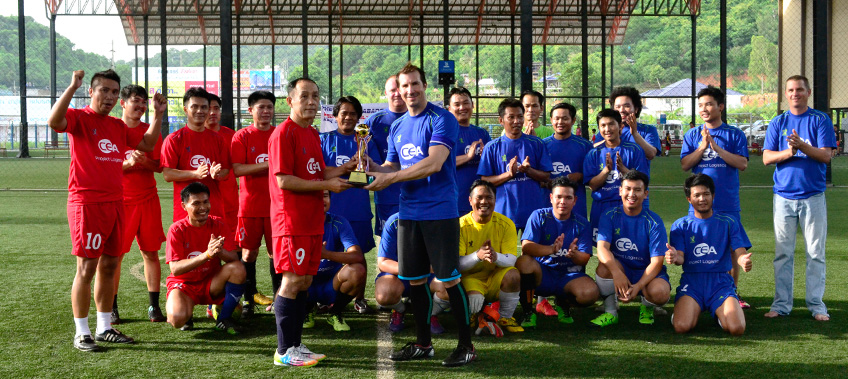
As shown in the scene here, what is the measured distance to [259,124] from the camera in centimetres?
639

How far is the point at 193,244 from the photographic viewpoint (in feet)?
18.7

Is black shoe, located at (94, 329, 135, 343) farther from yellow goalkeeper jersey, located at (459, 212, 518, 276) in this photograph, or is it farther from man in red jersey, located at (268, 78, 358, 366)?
yellow goalkeeper jersey, located at (459, 212, 518, 276)

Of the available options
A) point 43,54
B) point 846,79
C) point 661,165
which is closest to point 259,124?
point 661,165

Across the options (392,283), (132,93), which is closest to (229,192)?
(132,93)

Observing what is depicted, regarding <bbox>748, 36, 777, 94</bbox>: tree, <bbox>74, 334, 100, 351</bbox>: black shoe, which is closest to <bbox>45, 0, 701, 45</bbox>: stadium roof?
<bbox>74, 334, 100, 351</bbox>: black shoe

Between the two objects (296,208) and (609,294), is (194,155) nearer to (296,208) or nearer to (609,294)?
(296,208)

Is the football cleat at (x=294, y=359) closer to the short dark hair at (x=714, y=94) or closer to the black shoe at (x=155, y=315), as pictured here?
Result: the black shoe at (x=155, y=315)

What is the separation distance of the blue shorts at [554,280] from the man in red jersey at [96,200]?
312 cm

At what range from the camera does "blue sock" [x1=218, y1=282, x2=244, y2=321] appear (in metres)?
5.59

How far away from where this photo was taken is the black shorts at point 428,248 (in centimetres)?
463

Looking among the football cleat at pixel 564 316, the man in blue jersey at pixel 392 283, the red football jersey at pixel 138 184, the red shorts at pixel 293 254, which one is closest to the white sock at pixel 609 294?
the football cleat at pixel 564 316

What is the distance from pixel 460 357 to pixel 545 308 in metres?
1.70

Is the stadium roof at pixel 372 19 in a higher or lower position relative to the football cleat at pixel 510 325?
higher

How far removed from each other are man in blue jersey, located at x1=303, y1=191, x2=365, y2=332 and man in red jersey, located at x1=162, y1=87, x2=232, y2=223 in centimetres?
97
